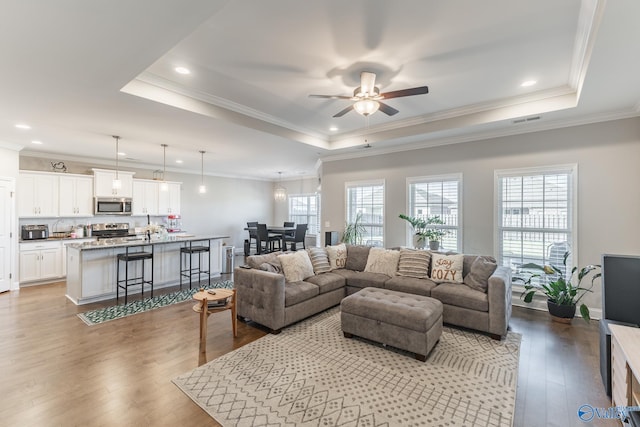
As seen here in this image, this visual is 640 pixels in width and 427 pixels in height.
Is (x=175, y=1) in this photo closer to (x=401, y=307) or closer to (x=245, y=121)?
(x=245, y=121)

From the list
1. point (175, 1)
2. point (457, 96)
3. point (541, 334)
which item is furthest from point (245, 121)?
point (541, 334)

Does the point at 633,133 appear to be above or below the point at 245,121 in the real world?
below

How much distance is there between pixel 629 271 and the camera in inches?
96.6

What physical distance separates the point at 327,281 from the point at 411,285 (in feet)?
3.98

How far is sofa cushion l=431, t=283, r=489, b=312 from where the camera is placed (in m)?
3.53

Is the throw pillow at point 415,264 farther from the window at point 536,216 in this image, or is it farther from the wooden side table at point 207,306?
the wooden side table at point 207,306

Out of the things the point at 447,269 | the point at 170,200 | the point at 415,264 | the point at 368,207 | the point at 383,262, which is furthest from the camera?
the point at 170,200

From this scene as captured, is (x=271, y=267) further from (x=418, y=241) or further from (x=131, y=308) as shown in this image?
(x=418, y=241)

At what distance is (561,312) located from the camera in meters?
3.96

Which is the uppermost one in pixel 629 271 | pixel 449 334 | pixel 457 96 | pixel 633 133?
pixel 457 96

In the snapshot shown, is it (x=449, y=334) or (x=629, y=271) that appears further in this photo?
(x=449, y=334)

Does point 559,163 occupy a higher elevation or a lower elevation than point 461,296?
higher

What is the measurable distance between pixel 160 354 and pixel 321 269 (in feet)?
8.10

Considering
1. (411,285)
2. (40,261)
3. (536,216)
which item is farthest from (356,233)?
(40,261)
